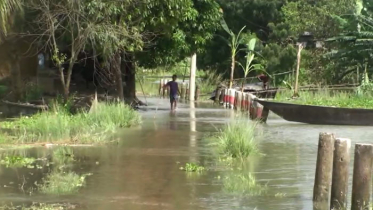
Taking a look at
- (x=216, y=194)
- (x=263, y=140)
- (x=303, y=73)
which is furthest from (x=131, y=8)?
(x=303, y=73)

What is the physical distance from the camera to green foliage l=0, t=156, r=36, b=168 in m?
14.0

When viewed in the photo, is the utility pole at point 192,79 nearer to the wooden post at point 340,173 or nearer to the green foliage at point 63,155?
the green foliage at point 63,155

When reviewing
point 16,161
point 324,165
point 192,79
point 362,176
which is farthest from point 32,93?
point 362,176

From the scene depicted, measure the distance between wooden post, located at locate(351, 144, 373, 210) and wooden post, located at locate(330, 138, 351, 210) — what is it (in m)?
0.16

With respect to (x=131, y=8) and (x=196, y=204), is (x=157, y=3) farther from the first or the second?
(x=196, y=204)

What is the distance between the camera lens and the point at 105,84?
30500 mm

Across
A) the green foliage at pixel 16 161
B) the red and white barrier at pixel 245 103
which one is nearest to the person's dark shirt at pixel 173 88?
the red and white barrier at pixel 245 103

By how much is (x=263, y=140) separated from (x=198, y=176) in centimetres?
625

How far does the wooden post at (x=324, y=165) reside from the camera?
10211 millimetres

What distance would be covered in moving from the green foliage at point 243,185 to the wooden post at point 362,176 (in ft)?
7.22

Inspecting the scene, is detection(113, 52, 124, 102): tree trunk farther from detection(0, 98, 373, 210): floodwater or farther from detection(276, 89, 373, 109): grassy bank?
detection(276, 89, 373, 109): grassy bank

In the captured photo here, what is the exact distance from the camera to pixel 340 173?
9.87m

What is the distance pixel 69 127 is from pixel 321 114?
9345mm

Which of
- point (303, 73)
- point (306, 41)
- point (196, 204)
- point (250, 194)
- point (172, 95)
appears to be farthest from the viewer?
point (306, 41)
